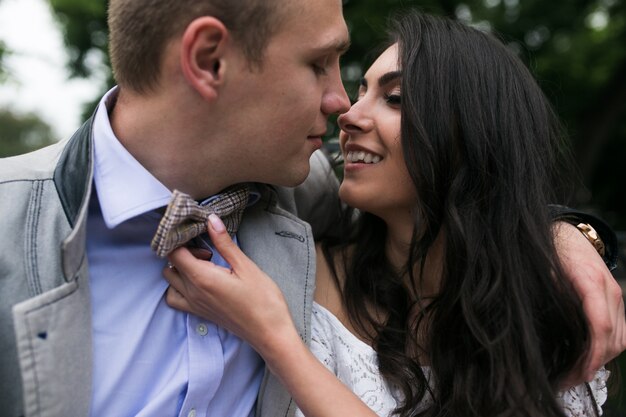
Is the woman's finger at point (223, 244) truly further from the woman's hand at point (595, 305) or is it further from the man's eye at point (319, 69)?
the woman's hand at point (595, 305)

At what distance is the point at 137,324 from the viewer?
193 cm

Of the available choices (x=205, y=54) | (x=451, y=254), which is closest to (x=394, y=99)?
(x=451, y=254)

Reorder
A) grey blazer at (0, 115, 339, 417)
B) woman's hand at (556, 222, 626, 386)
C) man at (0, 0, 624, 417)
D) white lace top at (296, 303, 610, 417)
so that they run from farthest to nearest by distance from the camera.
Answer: white lace top at (296, 303, 610, 417), woman's hand at (556, 222, 626, 386), man at (0, 0, 624, 417), grey blazer at (0, 115, 339, 417)

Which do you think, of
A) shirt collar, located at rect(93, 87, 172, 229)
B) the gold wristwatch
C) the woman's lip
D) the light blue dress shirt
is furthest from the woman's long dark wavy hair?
shirt collar, located at rect(93, 87, 172, 229)

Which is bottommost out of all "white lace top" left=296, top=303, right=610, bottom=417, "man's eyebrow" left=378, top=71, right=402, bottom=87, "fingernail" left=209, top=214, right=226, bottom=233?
"white lace top" left=296, top=303, right=610, bottom=417

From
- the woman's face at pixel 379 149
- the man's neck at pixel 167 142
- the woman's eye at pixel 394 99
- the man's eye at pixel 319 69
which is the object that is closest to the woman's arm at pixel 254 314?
the man's neck at pixel 167 142

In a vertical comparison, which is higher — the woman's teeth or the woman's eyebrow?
the woman's eyebrow

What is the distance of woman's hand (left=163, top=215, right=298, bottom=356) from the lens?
6.28ft

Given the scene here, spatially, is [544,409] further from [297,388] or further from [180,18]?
[180,18]

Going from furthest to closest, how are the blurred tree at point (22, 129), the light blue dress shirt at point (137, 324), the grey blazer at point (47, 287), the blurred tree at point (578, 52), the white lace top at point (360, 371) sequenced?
the blurred tree at point (22, 129) → the blurred tree at point (578, 52) → the white lace top at point (360, 371) → the light blue dress shirt at point (137, 324) → the grey blazer at point (47, 287)

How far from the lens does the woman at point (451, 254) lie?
7.17 feet

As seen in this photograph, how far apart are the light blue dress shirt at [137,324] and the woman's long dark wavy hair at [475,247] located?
687 millimetres

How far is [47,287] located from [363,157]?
1.23 metres

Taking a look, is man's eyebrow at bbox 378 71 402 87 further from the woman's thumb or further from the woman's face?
the woman's thumb
